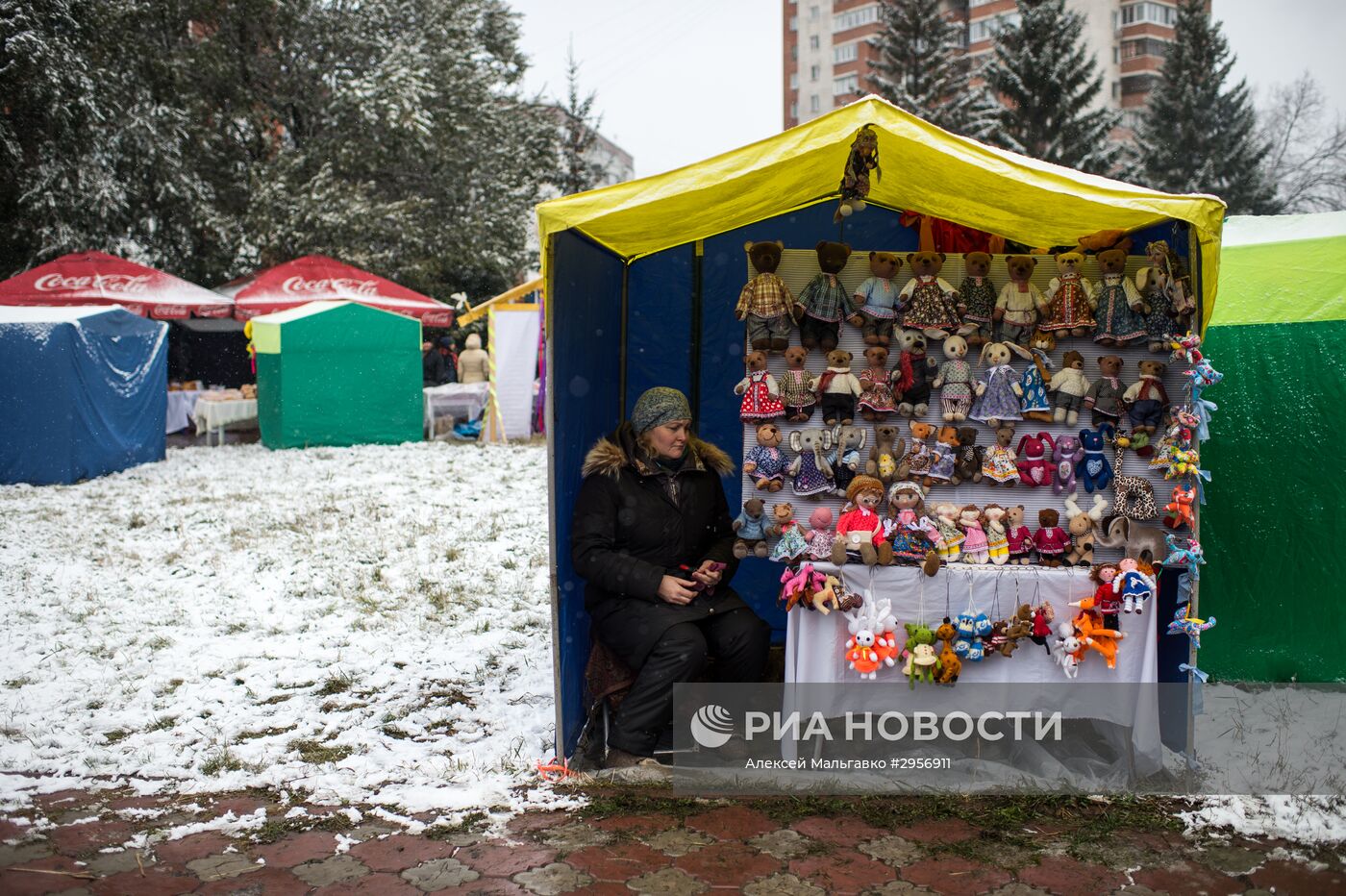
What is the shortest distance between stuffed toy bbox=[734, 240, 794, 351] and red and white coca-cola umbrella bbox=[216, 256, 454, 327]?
50.2 feet

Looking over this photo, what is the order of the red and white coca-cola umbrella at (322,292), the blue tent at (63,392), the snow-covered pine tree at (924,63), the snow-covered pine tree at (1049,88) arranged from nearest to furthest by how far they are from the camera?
the blue tent at (63,392) → the red and white coca-cola umbrella at (322,292) → the snow-covered pine tree at (1049,88) → the snow-covered pine tree at (924,63)

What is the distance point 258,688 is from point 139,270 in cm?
1555

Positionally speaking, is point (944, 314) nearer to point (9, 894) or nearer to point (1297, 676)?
point (1297, 676)

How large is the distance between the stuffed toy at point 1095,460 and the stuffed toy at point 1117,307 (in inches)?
14.2

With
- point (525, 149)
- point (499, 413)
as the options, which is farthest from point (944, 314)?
point (525, 149)

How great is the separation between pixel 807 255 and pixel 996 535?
140 centimetres

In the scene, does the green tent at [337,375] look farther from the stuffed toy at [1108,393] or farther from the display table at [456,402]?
the stuffed toy at [1108,393]

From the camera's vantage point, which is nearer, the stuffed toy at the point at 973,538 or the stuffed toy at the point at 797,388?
the stuffed toy at the point at 973,538

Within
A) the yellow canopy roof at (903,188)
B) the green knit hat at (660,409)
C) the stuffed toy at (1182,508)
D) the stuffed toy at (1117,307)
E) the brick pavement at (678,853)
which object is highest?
the yellow canopy roof at (903,188)

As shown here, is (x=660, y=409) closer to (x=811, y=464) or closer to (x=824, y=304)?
(x=811, y=464)

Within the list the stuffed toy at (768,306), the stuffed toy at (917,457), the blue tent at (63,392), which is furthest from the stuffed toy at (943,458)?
the blue tent at (63,392)

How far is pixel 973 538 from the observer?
13.2 ft

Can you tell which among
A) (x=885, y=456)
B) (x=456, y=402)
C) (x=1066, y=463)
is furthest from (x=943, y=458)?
(x=456, y=402)

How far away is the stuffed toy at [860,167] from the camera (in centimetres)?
372
